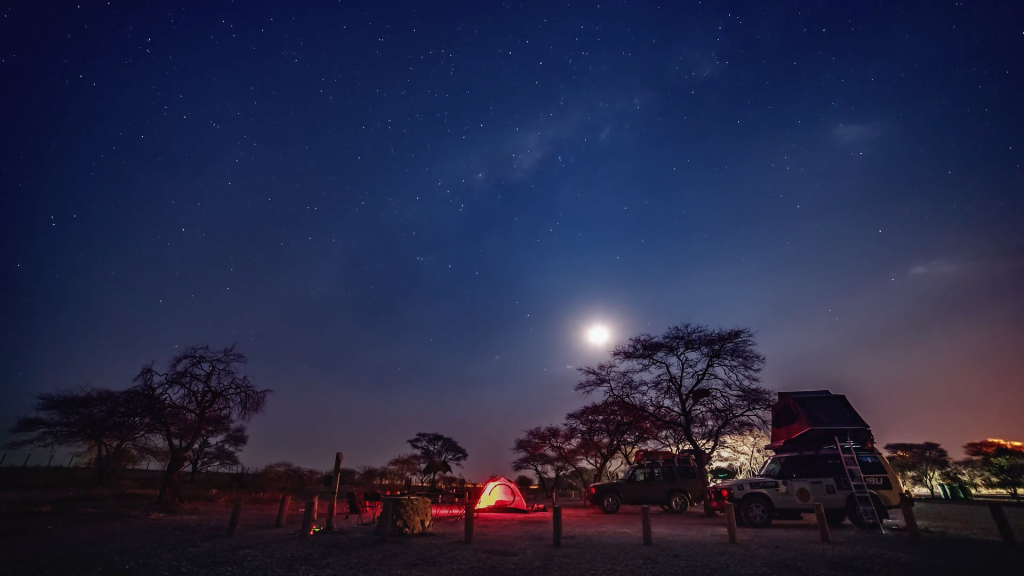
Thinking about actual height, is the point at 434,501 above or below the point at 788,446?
below

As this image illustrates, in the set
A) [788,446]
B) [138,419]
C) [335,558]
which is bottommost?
[335,558]

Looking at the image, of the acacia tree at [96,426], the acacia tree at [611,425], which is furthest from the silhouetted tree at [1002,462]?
the acacia tree at [96,426]

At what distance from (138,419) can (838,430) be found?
3119cm

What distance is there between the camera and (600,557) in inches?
372

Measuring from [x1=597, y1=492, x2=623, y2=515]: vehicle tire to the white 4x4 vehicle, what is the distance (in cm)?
729

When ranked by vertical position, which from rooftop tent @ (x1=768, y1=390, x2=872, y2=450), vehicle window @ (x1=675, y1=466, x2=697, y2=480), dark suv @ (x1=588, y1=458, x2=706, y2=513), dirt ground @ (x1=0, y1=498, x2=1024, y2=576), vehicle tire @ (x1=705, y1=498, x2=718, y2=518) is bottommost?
dirt ground @ (x1=0, y1=498, x2=1024, y2=576)

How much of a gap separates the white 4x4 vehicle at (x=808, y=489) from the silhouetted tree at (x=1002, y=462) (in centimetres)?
2780

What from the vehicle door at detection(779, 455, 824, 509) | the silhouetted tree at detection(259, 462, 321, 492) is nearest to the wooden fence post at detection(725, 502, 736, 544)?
the vehicle door at detection(779, 455, 824, 509)

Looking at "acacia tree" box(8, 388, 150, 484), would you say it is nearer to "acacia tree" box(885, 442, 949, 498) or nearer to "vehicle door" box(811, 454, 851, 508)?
"vehicle door" box(811, 454, 851, 508)

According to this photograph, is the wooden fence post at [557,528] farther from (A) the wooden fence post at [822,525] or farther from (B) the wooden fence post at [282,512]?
(B) the wooden fence post at [282,512]

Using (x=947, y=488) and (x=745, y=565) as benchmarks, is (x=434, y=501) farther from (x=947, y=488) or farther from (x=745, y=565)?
(x=947, y=488)

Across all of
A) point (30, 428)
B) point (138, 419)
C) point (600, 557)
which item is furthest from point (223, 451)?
point (600, 557)

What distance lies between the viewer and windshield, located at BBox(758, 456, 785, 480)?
47.7 ft

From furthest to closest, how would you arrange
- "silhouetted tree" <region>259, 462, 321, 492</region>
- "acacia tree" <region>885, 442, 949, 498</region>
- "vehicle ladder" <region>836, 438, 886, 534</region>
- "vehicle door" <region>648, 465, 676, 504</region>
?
"acacia tree" <region>885, 442, 949, 498</region> → "silhouetted tree" <region>259, 462, 321, 492</region> → "vehicle door" <region>648, 465, 676, 504</region> → "vehicle ladder" <region>836, 438, 886, 534</region>
